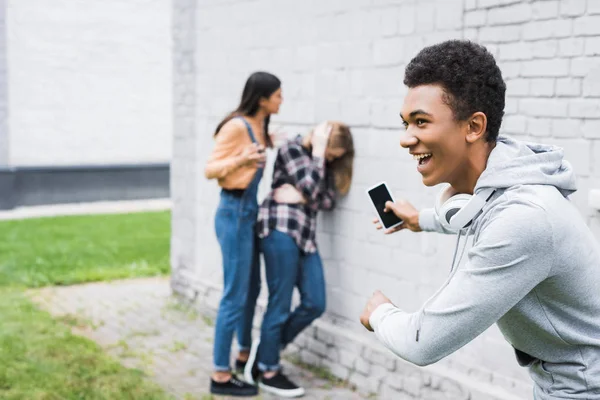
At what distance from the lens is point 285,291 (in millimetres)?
5730

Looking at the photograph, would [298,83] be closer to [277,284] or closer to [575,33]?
[277,284]

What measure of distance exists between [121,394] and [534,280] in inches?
157

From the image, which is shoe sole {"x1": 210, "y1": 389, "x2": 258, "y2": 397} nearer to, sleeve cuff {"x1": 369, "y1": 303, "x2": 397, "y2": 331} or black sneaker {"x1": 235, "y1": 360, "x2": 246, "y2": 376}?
black sneaker {"x1": 235, "y1": 360, "x2": 246, "y2": 376}

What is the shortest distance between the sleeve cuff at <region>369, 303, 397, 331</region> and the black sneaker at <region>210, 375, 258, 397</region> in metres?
3.47

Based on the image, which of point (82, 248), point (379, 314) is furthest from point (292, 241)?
point (82, 248)

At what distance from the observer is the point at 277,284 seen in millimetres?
5730

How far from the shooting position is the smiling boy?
2150 mm

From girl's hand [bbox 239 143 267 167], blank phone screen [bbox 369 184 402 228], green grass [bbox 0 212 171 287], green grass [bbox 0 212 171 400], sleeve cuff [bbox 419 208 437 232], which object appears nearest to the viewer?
sleeve cuff [bbox 419 208 437 232]

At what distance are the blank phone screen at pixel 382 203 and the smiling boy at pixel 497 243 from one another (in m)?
1.09

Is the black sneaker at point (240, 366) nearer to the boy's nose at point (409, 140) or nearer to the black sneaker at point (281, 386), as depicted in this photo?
the black sneaker at point (281, 386)

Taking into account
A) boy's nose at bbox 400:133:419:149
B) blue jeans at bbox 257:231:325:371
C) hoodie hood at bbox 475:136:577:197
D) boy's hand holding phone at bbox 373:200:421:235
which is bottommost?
blue jeans at bbox 257:231:325:371

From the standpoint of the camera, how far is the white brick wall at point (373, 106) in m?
4.50

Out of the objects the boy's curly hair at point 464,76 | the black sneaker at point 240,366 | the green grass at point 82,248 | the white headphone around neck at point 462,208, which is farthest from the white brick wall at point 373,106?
the boy's curly hair at point 464,76

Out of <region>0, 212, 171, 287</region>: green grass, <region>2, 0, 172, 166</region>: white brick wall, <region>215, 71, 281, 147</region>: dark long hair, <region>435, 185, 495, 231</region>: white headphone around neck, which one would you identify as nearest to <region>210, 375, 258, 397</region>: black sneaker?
<region>215, 71, 281, 147</region>: dark long hair
